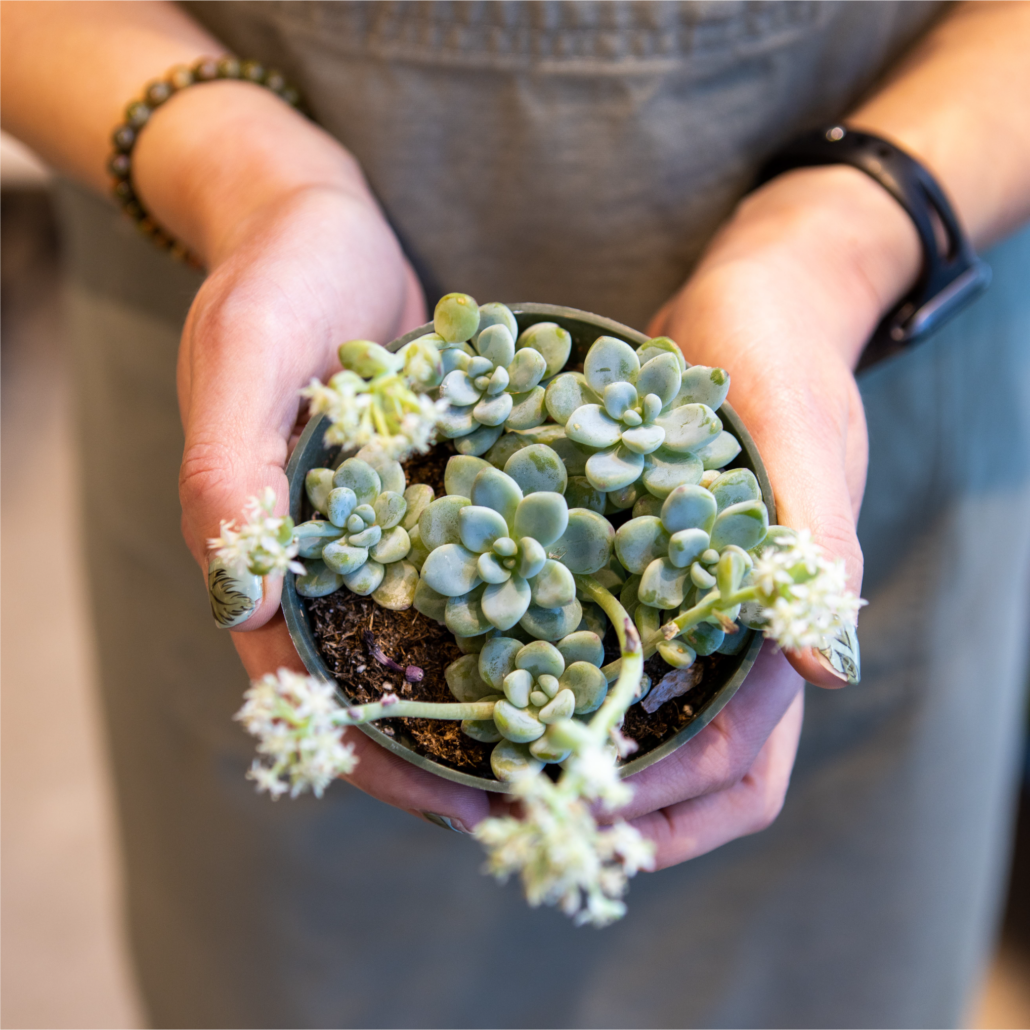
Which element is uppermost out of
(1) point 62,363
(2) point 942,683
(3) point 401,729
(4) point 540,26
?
(4) point 540,26

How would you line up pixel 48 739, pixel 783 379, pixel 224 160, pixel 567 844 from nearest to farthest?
1. pixel 567 844
2. pixel 783 379
3. pixel 224 160
4. pixel 48 739

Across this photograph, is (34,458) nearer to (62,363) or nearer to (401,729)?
(62,363)

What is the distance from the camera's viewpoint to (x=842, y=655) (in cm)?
44

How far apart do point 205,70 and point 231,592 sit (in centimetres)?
49

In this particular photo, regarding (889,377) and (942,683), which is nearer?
(889,377)

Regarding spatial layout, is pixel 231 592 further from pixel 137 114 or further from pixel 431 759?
pixel 137 114

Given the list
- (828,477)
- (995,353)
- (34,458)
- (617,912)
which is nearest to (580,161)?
(828,477)

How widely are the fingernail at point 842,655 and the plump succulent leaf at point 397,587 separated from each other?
0.71 feet

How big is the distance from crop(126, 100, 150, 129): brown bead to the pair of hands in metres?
0.02

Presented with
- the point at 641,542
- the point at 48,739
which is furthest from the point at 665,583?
the point at 48,739

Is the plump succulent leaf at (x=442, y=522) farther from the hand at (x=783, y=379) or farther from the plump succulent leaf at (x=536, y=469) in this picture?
the hand at (x=783, y=379)

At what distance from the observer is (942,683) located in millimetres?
941

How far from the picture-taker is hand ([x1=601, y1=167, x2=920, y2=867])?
49 centimetres

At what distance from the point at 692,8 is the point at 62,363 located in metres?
2.28
